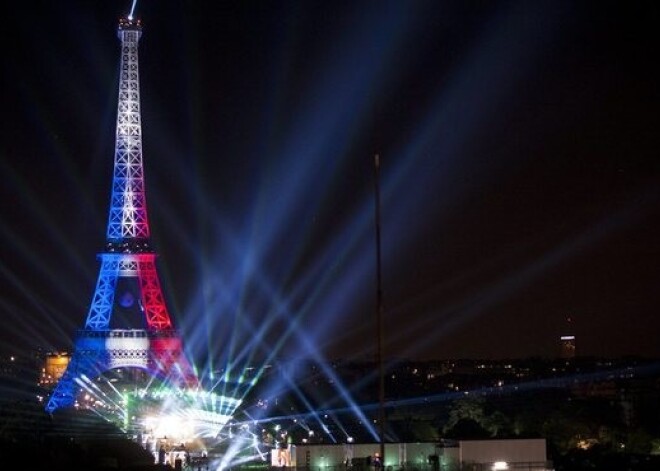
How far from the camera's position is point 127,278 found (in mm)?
52719

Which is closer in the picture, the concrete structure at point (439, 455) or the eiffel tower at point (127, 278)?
the concrete structure at point (439, 455)

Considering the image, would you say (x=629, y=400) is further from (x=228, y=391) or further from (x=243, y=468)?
(x=243, y=468)

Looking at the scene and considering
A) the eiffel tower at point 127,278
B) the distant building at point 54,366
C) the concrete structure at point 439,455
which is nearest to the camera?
Result: the concrete structure at point 439,455

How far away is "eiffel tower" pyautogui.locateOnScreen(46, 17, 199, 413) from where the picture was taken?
50562 mm

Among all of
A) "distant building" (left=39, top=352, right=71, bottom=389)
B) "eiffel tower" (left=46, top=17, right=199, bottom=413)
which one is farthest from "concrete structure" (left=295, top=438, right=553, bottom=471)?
"distant building" (left=39, top=352, right=71, bottom=389)

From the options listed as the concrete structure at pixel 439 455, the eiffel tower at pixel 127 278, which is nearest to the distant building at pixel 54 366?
the eiffel tower at pixel 127 278

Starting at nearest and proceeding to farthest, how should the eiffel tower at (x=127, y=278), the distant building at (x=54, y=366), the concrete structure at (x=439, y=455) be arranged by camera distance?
the concrete structure at (x=439, y=455) → the eiffel tower at (x=127, y=278) → the distant building at (x=54, y=366)

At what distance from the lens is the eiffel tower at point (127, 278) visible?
50562 mm

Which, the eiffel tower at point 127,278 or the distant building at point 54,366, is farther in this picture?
the distant building at point 54,366

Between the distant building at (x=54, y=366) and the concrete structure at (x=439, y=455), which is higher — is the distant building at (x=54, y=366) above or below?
above

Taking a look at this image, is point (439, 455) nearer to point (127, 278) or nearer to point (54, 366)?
point (127, 278)

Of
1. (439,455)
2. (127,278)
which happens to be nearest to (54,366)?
(127,278)

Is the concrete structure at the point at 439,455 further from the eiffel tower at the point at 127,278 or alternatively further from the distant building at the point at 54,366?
the distant building at the point at 54,366

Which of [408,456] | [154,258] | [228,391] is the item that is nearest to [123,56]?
[154,258]
